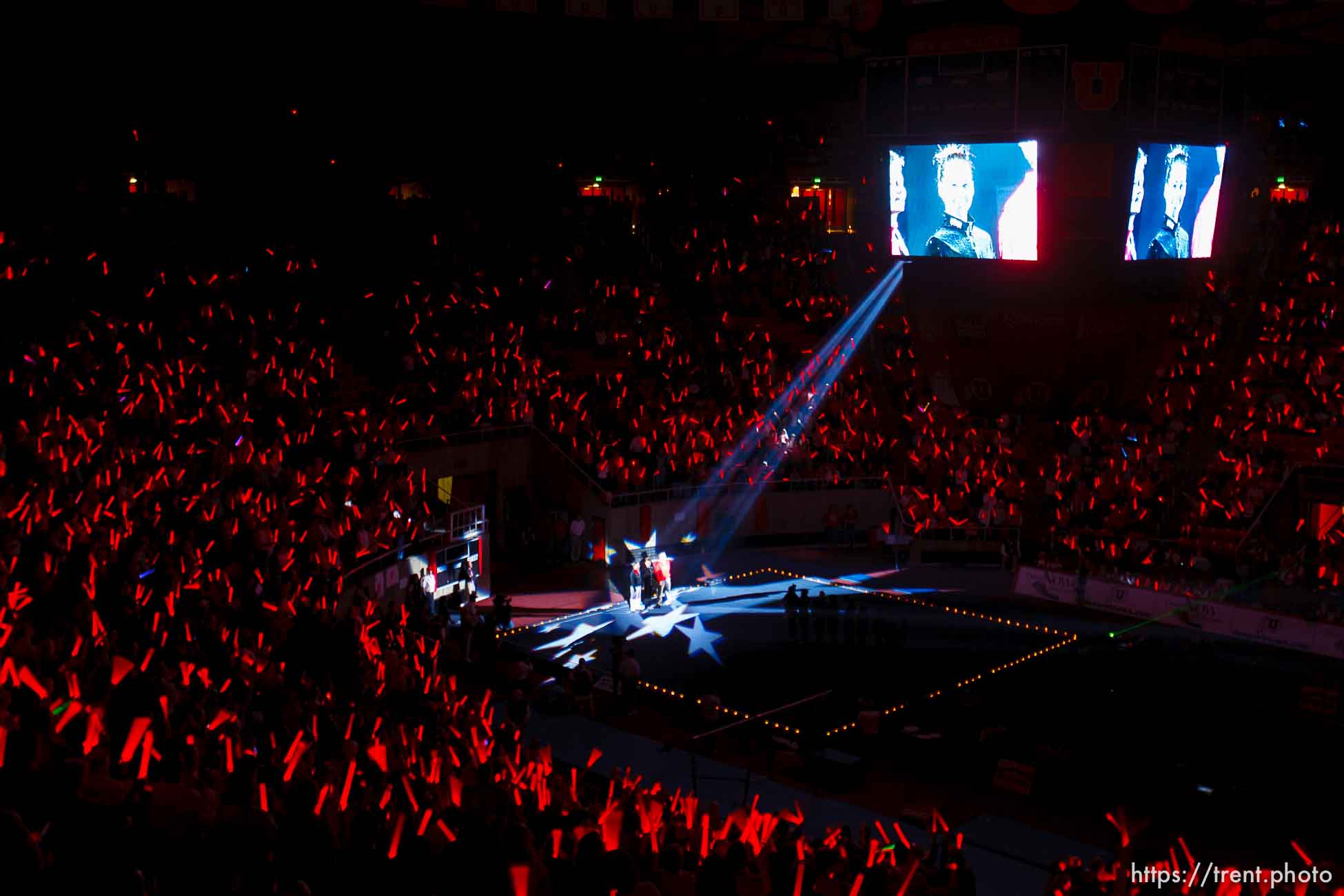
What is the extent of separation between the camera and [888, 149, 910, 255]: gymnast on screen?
81.9 feet

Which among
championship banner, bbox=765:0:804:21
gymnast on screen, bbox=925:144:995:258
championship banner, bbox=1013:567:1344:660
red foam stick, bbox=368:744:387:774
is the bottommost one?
championship banner, bbox=1013:567:1344:660

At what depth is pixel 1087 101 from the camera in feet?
76.8

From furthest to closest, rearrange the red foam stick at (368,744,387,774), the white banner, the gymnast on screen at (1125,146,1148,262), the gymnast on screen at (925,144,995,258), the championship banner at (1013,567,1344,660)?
the gymnast on screen at (925,144,995,258) < the gymnast on screen at (1125,146,1148,262) < the white banner < the championship banner at (1013,567,1344,660) < the red foam stick at (368,744,387,774)

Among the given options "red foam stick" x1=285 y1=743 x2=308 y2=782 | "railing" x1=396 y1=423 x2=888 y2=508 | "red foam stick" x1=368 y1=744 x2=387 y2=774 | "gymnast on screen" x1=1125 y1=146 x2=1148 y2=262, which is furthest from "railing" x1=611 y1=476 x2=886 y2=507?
"red foam stick" x1=285 y1=743 x2=308 y2=782

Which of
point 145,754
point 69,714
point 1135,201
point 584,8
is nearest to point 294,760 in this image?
point 145,754

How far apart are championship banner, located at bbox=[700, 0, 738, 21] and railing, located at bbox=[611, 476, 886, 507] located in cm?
1036

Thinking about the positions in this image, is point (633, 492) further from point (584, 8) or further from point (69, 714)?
point (69, 714)

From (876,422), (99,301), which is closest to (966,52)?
(876,422)

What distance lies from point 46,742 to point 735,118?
28.9 m

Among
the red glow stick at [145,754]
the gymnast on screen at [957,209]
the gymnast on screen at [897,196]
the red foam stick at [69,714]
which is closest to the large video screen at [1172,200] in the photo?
the gymnast on screen at [957,209]

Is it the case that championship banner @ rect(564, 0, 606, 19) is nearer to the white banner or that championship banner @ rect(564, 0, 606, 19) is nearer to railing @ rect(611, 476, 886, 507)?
railing @ rect(611, 476, 886, 507)

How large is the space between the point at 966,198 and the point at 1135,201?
2.88 metres

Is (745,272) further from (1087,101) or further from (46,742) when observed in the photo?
(46,742)

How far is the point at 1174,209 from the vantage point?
24438 millimetres
